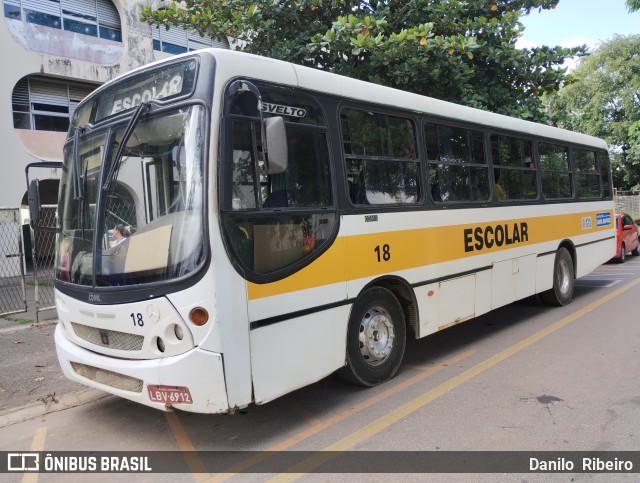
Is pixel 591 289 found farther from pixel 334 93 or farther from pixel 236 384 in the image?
pixel 236 384

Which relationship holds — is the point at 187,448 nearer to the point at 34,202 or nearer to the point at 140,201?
the point at 140,201

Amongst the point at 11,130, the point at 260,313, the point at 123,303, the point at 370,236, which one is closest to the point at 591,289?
the point at 370,236

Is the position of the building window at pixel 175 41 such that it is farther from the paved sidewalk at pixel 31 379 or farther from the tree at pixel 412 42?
the paved sidewalk at pixel 31 379

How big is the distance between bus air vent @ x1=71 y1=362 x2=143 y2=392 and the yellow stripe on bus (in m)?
1.10

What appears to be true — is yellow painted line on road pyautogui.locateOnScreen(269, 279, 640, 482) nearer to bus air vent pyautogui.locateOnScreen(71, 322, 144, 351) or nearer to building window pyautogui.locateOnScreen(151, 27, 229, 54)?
bus air vent pyautogui.locateOnScreen(71, 322, 144, 351)

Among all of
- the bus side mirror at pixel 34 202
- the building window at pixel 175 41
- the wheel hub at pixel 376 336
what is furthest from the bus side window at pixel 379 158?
the building window at pixel 175 41

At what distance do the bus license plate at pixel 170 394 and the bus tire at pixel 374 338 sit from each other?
1650 mm

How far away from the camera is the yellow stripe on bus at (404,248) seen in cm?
427

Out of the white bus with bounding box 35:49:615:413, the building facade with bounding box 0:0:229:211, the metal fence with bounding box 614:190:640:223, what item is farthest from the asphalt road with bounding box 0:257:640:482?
the metal fence with bounding box 614:190:640:223

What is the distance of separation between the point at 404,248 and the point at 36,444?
3748 mm

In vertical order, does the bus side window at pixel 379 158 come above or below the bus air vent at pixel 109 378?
above

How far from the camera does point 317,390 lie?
5.10m

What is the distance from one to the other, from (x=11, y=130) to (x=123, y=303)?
14.4 metres

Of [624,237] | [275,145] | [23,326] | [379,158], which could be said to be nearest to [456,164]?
[379,158]
